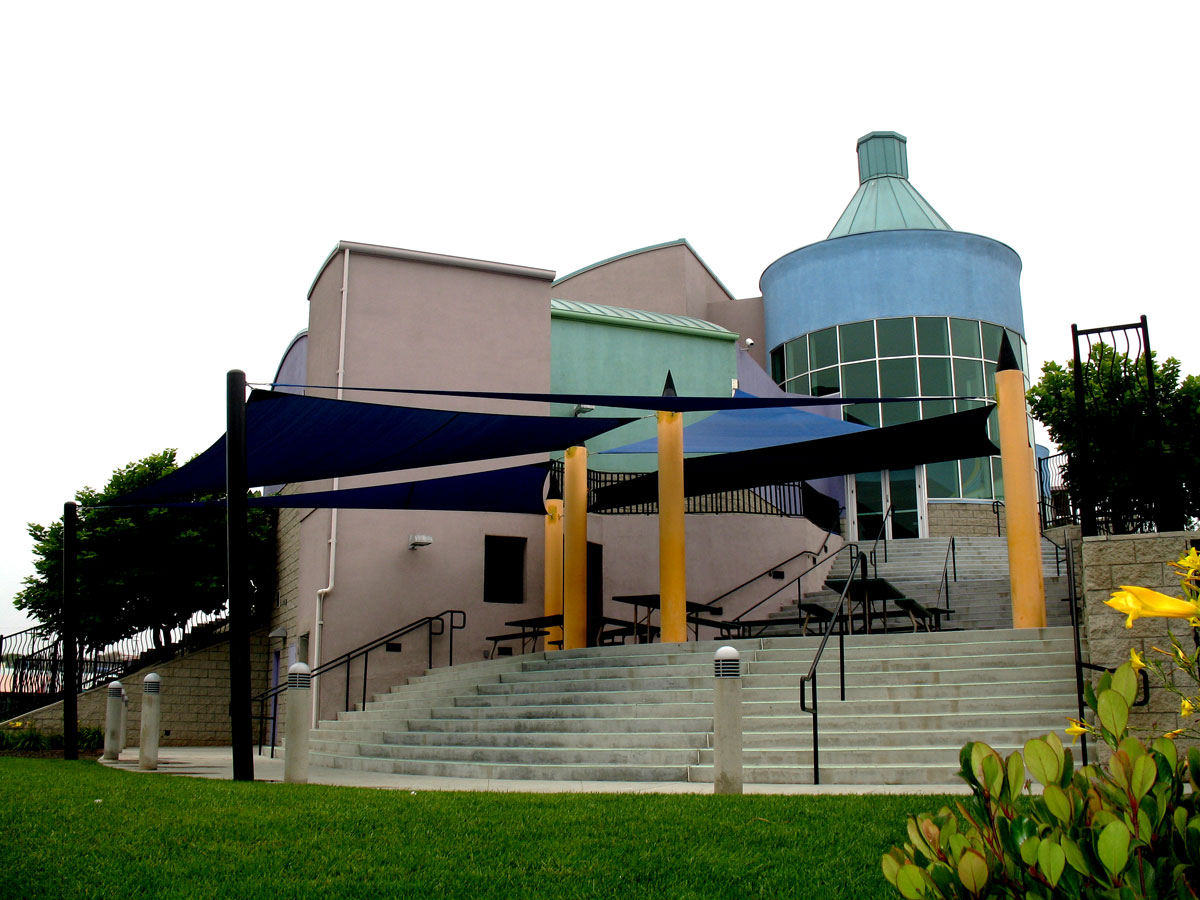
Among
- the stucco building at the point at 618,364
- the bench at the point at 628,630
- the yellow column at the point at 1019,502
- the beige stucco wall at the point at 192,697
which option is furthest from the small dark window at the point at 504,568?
the yellow column at the point at 1019,502

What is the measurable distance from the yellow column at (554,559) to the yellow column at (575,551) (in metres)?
1.19

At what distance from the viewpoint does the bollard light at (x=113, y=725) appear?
12234mm

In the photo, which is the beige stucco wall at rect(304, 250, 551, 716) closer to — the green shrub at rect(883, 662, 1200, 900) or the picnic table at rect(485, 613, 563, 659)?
the picnic table at rect(485, 613, 563, 659)

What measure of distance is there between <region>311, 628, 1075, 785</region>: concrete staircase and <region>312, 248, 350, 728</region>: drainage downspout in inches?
86.8

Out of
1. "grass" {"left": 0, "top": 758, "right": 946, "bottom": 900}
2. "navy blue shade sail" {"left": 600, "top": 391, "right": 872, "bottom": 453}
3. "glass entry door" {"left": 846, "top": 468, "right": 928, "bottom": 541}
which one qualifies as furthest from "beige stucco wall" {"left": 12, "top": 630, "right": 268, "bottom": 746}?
"glass entry door" {"left": 846, "top": 468, "right": 928, "bottom": 541}

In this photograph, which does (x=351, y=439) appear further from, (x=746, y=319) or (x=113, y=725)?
(x=746, y=319)

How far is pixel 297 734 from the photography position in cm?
855

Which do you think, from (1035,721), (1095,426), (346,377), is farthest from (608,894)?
(1095,426)

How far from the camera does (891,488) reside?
2292cm

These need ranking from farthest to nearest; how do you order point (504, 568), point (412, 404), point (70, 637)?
point (504, 568) → point (412, 404) → point (70, 637)

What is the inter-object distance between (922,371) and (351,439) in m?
16.1

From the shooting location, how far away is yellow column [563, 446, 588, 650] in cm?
1419

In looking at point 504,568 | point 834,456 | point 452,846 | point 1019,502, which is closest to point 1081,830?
point 452,846

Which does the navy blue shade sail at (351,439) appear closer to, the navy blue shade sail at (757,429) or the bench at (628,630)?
the bench at (628,630)
